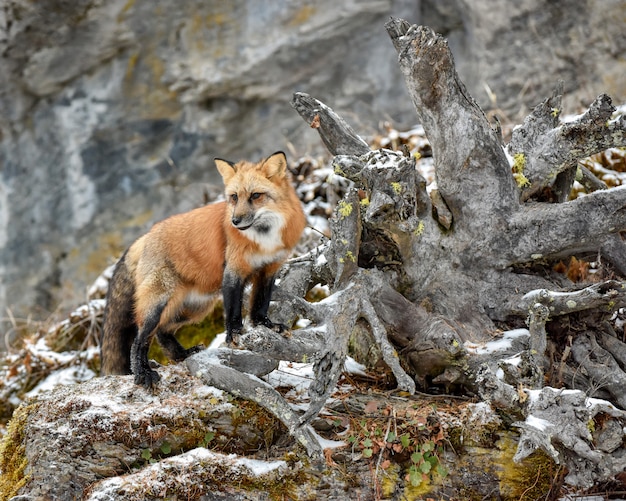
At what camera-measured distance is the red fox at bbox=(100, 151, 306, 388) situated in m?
4.85

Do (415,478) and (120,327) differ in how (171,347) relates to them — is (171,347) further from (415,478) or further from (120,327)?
(415,478)

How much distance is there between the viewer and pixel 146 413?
4430 mm

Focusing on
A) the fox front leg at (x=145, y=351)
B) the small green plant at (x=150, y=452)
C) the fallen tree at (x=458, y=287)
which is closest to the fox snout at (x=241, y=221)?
the fallen tree at (x=458, y=287)

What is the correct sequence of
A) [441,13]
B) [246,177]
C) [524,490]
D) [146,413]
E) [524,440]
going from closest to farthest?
[524,440] < [524,490] < [146,413] < [246,177] < [441,13]

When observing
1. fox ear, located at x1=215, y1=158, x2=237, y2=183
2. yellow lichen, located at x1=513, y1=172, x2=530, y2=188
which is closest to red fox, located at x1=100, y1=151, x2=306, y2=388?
fox ear, located at x1=215, y1=158, x2=237, y2=183

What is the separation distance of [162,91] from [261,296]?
7.50m

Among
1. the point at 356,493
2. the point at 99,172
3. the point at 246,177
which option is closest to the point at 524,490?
the point at 356,493

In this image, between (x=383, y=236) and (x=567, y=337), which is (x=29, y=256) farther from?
(x=567, y=337)

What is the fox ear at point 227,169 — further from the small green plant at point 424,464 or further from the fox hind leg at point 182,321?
the small green plant at point 424,464

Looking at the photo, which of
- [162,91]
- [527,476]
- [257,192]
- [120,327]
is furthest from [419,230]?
[162,91]

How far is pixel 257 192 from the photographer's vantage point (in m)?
4.86

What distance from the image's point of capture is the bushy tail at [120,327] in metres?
5.44

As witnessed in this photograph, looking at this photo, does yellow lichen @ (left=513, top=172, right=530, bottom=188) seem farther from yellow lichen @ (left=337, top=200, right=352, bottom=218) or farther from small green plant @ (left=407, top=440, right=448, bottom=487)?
small green plant @ (left=407, top=440, right=448, bottom=487)

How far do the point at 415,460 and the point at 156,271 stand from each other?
2.46 m
